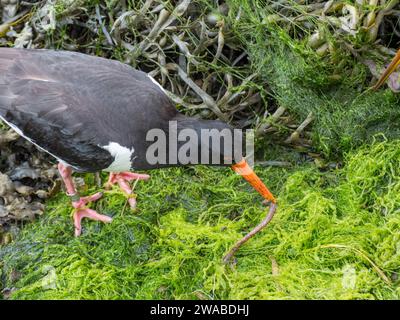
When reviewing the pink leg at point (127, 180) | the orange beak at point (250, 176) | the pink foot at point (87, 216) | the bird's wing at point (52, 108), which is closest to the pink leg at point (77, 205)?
the pink foot at point (87, 216)

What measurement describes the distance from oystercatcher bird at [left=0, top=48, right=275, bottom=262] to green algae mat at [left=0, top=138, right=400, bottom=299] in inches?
11.5

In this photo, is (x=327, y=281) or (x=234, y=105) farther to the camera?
(x=234, y=105)

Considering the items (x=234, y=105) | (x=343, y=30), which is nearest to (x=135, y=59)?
(x=234, y=105)

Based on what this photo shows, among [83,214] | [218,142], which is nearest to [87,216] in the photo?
[83,214]

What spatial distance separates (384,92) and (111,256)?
8.11 ft

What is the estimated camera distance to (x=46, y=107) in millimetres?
4152

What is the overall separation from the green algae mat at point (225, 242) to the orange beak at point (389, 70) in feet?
1.48

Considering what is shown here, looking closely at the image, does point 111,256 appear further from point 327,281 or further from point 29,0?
point 29,0

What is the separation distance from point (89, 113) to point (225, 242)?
4.39 feet

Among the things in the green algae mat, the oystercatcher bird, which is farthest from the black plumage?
the green algae mat

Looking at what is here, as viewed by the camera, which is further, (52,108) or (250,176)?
(250,176)

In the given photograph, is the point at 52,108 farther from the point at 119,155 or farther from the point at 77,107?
the point at 119,155

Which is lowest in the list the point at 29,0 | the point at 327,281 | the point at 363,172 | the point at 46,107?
the point at 327,281

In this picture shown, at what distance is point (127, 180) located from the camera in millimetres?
5047
